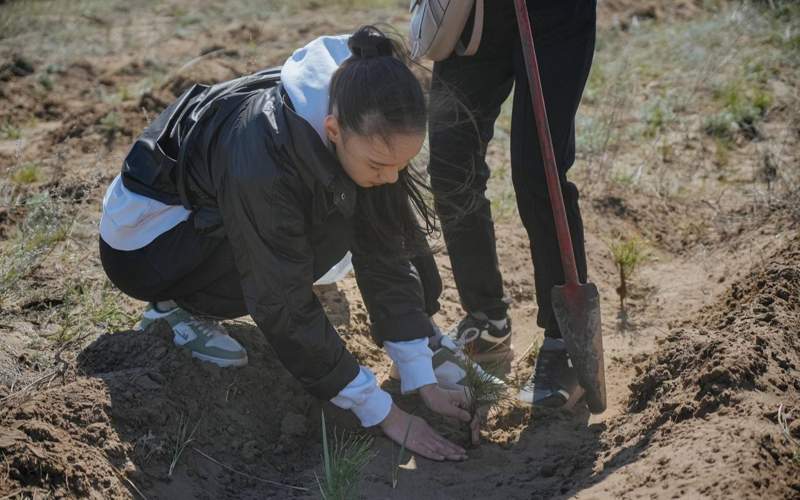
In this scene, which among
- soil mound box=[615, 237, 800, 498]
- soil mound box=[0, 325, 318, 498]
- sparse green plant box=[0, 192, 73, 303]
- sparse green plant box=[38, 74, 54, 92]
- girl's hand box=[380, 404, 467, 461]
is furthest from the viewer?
sparse green plant box=[38, 74, 54, 92]

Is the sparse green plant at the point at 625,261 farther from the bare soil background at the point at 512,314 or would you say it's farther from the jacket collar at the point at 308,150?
the jacket collar at the point at 308,150

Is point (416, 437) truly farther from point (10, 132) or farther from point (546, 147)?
point (10, 132)

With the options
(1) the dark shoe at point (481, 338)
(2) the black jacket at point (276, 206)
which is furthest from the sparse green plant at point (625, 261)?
(2) the black jacket at point (276, 206)

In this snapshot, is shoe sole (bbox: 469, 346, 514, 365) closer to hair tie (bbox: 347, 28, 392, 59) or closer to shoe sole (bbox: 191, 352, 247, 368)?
shoe sole (bbox: 191, 352, 247, 368)

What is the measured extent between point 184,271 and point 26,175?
1.78 m

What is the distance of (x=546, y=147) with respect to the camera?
2576mm

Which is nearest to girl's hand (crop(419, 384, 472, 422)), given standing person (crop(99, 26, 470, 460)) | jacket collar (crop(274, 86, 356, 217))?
standing person (crop(99, 26, 470, 460))

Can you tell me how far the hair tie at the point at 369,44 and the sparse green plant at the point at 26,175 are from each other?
8.02 ft

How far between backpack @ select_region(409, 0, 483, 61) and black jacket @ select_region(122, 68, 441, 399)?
0.44 meters

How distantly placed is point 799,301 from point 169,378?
199 centimetres

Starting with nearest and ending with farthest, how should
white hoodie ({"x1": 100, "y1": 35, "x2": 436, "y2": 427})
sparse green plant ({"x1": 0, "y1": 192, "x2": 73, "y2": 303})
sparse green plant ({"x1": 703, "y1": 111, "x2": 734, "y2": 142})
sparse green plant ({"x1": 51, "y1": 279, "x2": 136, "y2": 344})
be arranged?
white hoodie ({"x1": 100, "y1": 35, "x2": 436, "y2": 427}) < sparse green plant ({"x1": 51, "y1": 279, "x2": 136, "y2": 344}) < sparse green plant ({"x1": 0, "y1": 192, "x2": 73, "y2": 303}) < sparse green plant ({"x1": 703, "y1": 111, "x2": 734, "y2": 142})

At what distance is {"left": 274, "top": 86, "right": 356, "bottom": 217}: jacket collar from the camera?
93.0 inches

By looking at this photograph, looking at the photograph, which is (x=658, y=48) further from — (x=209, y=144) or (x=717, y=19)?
(x=209, y=144)

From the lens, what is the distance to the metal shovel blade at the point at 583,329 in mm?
2730
